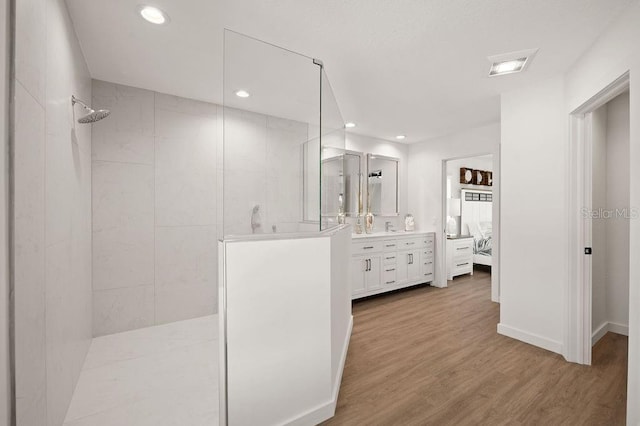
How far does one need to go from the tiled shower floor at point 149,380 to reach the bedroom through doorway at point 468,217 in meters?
4.13

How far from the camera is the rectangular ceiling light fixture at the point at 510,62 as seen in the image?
215cm

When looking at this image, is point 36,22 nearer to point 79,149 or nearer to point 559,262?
point 79,149

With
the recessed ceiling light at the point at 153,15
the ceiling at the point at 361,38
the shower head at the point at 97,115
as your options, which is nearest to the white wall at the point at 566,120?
the ceiling at the point at 361,38

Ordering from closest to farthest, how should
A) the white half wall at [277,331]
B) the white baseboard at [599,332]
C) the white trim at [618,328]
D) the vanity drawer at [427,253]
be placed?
the white half wall at [277,331]
the white baseboard at [599,332]
the white trim at [618,328]
the vanity drawer at [427,253]

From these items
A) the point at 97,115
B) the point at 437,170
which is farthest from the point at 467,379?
the point at 437,170

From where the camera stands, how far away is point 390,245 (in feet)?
13.8

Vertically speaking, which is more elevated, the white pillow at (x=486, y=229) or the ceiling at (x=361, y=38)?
the ceiling at (x=361, y=38)

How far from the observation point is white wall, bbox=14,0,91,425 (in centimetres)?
101

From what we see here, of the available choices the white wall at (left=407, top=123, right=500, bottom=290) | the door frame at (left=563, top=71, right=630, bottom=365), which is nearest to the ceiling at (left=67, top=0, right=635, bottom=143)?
the door frame at (left=563, top=71, right=630, bottom=365)

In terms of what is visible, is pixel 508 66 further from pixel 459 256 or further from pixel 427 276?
pixel 459 256

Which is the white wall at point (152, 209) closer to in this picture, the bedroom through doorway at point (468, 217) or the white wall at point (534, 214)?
the white wall at point (534, 214)

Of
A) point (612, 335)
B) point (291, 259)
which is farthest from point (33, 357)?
point (612, 335)

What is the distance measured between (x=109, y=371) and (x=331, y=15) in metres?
2.91

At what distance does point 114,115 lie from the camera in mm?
2660
